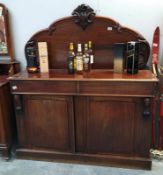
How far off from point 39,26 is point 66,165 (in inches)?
59.1

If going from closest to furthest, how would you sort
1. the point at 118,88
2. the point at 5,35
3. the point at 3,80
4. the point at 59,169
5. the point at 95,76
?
1. the point at 118,88
2. the point at 95,76
3. the point at 59,169
4. the point at 3,80
5. the point at 5,35

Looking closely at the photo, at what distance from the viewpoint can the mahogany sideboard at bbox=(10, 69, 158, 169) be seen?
1.87 meters

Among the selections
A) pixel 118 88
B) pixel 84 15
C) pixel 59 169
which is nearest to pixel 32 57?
pixel 84 15

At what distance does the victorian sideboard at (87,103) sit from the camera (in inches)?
74.4

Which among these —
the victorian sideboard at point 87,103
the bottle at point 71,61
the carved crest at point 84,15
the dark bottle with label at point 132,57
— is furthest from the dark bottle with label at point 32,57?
the dark bottle with label at point 132,57

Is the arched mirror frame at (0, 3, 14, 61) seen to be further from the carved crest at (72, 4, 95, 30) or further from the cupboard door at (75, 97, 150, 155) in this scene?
the cupboard door at (75, 97, 150, 155)

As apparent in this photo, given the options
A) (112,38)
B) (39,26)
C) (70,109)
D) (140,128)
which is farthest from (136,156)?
(39,26)

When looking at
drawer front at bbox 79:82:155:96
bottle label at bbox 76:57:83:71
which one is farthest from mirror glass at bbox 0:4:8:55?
drawer front at bbox 79:82:155:96

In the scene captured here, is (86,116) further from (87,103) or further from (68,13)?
(68,13)

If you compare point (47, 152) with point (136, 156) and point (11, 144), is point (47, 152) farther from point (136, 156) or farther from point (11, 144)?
point (136, 156)

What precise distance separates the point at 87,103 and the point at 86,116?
0.44 feet

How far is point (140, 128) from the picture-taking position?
1954 mm

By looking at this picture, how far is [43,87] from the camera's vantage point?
77.3 inches

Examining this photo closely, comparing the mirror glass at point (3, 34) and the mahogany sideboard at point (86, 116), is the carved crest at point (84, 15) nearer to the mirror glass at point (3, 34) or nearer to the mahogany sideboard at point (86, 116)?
the mahogany sideboard at point (86, 116)
